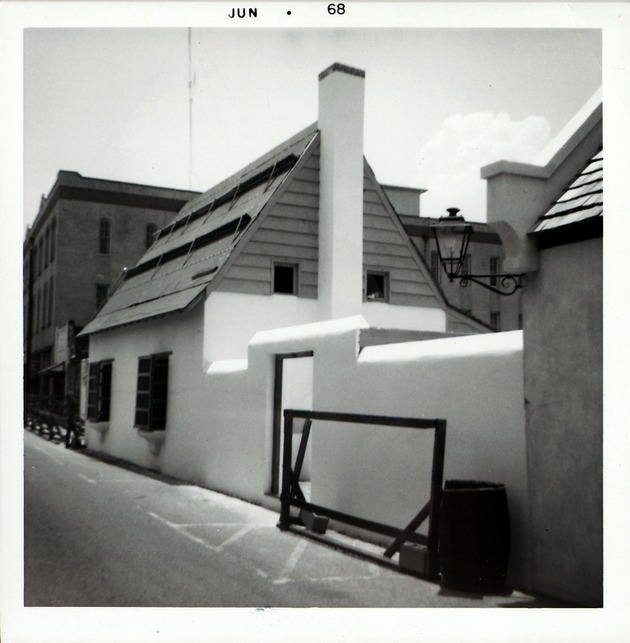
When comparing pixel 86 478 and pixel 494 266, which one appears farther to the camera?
pixel 494 266

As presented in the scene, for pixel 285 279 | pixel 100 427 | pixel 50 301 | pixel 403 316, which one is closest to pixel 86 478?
pixel 100 427

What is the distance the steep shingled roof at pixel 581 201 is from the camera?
5621mm

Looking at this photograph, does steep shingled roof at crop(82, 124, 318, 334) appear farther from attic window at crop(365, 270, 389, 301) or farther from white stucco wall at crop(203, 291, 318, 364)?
attic window at crop(365, 270, 389, 301)

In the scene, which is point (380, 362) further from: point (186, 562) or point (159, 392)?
point (159, 392)

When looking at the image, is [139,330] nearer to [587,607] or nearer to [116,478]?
[116,478]

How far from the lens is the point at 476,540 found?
6031 millimetres

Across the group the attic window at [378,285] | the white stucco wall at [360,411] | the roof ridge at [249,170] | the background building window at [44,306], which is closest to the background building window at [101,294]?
the background building window at [44,306]

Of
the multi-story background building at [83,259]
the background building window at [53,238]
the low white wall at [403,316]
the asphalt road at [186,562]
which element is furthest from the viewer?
the multi-story background building at [83,259]

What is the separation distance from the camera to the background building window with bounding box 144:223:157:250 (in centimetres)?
1972

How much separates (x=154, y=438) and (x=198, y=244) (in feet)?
12.2

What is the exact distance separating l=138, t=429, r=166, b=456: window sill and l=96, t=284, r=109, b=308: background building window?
5427 millimetres

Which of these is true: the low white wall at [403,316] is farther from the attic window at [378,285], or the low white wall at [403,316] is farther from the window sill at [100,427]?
the window sill at [100,427]

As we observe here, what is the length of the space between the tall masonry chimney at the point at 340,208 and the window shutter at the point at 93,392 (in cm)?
623

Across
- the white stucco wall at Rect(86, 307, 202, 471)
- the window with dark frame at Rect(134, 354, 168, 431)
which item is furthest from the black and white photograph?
the window with dark frame at Rect(134, 354, 168, 431)
